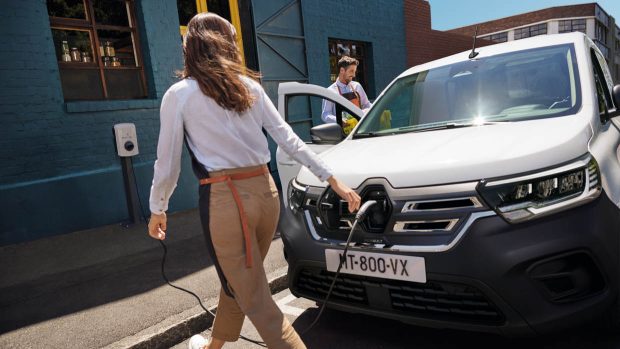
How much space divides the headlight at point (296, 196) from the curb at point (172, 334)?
111 cm

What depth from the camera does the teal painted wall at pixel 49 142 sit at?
5.28 m

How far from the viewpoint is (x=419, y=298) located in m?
2.17

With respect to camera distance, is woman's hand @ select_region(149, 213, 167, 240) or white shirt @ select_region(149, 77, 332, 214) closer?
white shirt @ select_region(149, 77, 332, 214)

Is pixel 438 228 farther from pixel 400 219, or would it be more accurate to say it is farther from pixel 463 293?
pixel 463 293

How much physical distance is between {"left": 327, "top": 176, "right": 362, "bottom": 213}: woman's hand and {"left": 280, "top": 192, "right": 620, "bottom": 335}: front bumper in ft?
1.27

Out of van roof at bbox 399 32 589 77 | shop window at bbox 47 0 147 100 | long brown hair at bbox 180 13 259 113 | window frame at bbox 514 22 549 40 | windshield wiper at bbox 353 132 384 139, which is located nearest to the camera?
long brown hair at bbox 180 13 259 113

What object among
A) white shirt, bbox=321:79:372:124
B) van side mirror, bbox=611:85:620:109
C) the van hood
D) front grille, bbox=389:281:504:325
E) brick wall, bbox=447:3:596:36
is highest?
brick wall, bbox=447:3:596:36

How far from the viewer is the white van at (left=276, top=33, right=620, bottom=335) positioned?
6.42 ft

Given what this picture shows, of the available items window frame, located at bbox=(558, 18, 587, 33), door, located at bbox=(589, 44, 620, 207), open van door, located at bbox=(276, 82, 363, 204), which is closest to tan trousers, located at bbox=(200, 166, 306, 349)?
open van door, located at bbox=(276, 82, 363, 204)

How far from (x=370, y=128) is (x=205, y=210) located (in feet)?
6.00

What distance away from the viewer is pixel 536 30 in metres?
53.1

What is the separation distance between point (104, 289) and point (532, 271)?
330 centimetres

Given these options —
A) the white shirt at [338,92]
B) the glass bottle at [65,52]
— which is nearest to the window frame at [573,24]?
the white shirt at [338,92]

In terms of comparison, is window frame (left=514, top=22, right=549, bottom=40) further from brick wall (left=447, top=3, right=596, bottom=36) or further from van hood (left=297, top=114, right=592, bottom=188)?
van hood (left=297, top=114, right=592, bottom=188)
